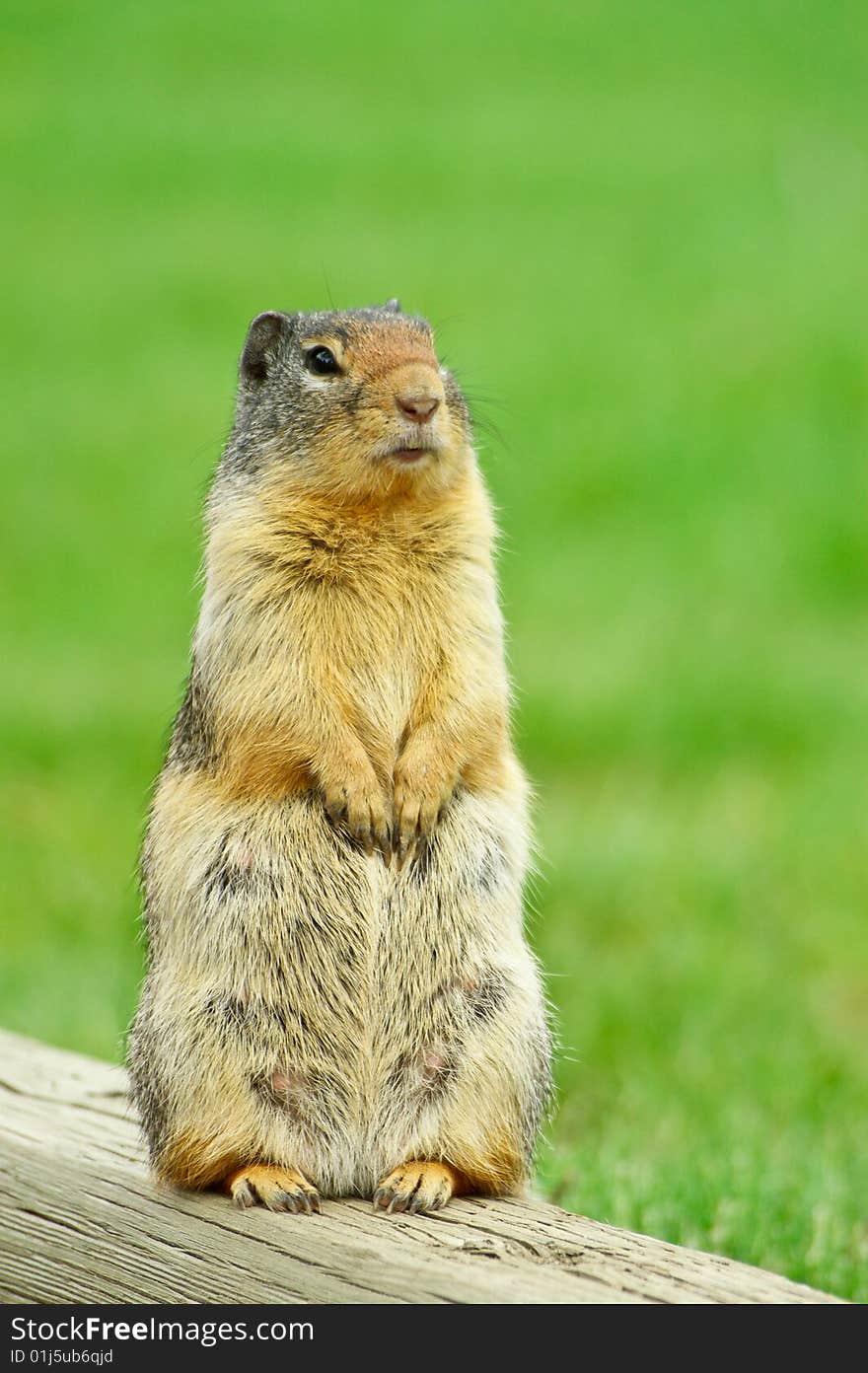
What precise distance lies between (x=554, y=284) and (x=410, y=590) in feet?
41.3

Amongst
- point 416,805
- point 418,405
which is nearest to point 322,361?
point 418,405

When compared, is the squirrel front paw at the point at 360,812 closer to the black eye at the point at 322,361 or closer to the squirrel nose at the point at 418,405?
the squirrel nose at the point at 418,405

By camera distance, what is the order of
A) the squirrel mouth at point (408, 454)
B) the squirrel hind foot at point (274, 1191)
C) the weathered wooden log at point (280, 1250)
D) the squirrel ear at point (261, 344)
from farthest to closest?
the squirrel ear at point (261, 344), the squirrel mouth at point (408, 454), the squirrel hind foot at point (274, 1191), the weathered wooden log at point (280, 1250)

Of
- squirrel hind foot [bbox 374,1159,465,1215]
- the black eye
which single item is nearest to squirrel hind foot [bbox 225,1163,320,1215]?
squirrel hind foot [bbox 374,1159,465,1215]

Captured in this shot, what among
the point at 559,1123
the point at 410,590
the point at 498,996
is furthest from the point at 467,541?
the point at 559,1123

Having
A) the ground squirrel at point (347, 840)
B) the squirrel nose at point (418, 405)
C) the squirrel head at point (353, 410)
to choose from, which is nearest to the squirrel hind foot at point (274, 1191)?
the ground squirrel at point (347, 840)

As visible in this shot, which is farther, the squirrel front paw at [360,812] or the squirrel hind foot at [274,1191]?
the squirrel front paw at [360,812]

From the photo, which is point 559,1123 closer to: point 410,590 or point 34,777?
point 410,590

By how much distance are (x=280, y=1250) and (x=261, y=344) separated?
2044 millimetres

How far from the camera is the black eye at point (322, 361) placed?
3.86 meters

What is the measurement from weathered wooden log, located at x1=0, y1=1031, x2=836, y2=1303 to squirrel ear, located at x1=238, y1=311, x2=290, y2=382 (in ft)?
6.11

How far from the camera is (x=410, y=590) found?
12.3ft

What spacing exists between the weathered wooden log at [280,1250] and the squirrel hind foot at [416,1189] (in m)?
0.04

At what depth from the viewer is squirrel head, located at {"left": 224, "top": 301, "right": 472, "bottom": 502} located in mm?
3658
